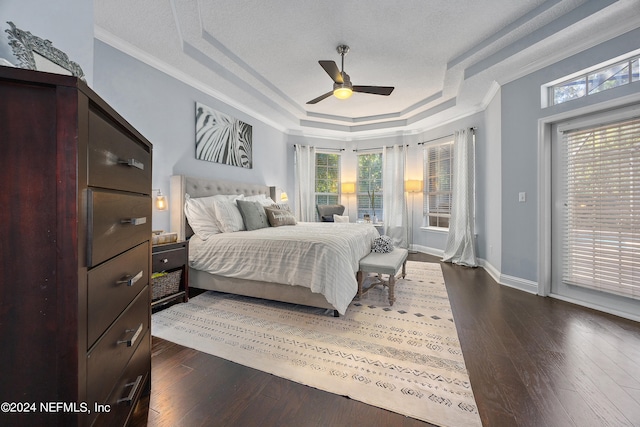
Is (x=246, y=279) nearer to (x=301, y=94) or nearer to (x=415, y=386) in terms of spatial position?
(x=415, y=386)

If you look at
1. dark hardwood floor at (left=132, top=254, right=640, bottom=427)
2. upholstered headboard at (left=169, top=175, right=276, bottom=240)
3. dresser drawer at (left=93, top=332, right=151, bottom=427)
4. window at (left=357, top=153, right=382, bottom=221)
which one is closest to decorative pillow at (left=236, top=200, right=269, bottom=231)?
upholstered headboard at (left=169, top=175, right=276, bottom=240)

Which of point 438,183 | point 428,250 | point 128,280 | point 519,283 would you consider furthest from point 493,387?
point 438,183

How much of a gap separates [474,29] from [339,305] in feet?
10.6

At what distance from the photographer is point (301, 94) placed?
15.1 ft

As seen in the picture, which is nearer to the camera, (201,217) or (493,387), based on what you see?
(493,387)

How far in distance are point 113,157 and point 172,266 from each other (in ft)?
6.53

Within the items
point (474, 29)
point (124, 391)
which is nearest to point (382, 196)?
point (474, 29)

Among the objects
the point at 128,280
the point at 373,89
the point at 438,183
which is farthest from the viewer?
the point at 438,183

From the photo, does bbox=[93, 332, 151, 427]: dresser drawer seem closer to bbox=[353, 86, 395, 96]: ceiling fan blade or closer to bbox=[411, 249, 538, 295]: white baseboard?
bbox=[353, 86, 395, 96]: ceiling fan blade

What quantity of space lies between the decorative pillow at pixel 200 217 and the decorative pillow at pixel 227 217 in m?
0.07

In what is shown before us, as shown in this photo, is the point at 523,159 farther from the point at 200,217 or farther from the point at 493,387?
the point at 200,217

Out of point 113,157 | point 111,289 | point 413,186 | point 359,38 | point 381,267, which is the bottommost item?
point 381,267

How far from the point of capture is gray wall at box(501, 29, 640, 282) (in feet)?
9.56

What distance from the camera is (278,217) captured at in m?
3.66
